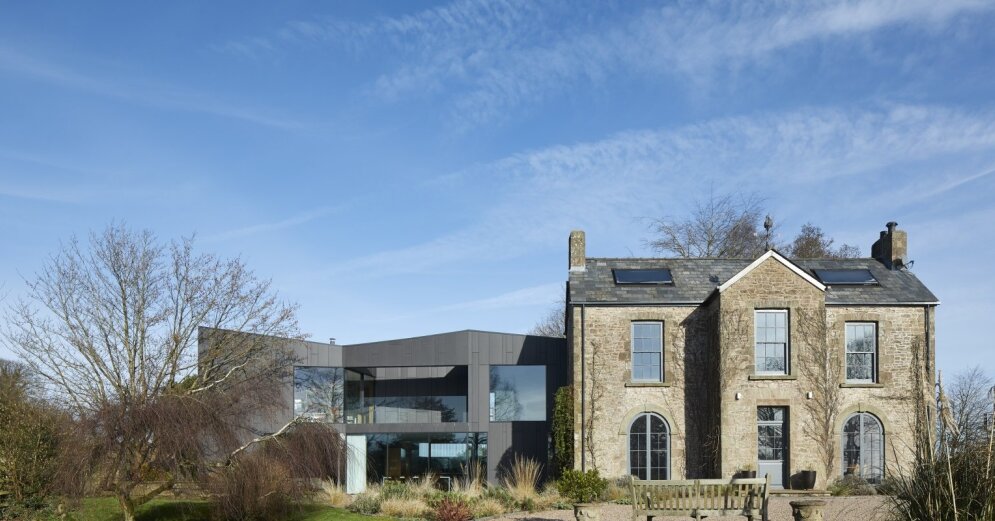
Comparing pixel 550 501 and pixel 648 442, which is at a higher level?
pixel 648 442

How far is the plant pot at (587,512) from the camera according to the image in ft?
47.4

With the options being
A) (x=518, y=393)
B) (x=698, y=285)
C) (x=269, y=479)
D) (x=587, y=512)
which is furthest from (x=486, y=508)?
(x=518, y=393)

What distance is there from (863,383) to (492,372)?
11286mm

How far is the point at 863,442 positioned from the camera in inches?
931

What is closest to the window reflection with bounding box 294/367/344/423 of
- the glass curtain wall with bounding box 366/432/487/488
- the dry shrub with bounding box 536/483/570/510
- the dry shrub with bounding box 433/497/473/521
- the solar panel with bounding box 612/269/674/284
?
the glass curtain wall with bounding box 366/432/487/488

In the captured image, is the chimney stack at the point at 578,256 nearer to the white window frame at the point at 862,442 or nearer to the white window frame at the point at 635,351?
the white window frame at the point at 635,351

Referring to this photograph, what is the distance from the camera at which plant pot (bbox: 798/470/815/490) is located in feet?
74.1

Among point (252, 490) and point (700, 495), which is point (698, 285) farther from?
point (252, 490)

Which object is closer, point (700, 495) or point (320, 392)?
point (700, 495)

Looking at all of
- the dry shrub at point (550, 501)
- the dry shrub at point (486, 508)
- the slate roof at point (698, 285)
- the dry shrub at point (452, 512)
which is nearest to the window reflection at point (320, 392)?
the slate roof at point (698, 285)

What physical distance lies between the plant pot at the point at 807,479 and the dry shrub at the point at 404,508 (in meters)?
9.98

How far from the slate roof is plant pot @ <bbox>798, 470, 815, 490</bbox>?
458 centimetres

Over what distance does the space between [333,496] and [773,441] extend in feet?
37.5

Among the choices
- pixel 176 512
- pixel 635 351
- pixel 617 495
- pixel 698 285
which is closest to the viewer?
pixel 176 512
